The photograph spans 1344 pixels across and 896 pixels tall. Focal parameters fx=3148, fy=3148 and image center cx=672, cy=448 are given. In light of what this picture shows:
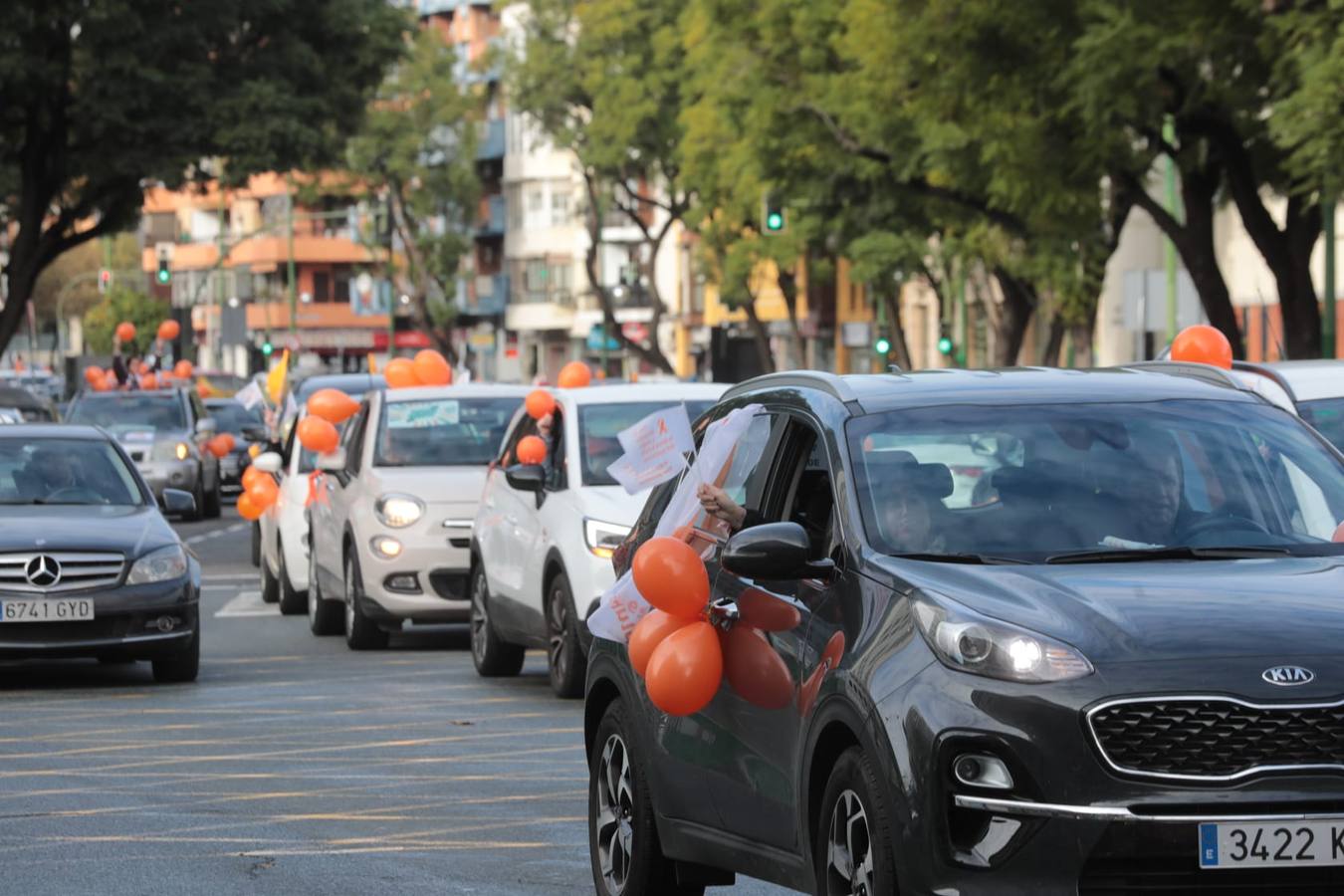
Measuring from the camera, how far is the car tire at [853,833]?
7.07 meters

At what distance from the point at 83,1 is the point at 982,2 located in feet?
62.1

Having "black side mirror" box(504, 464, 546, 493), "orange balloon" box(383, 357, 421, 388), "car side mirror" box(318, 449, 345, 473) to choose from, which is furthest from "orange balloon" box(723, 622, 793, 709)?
"orange balloon" box(383, 357, 421, 388)

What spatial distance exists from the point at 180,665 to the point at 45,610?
Answer: 3.57ft

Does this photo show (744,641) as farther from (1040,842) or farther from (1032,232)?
(1032,232)

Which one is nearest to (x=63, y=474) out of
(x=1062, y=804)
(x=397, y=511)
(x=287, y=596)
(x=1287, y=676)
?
(x=397, y=511)

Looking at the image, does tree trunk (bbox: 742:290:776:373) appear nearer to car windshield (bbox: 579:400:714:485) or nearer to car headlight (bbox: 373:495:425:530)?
car headlight (bbox: 373:495:425:530)

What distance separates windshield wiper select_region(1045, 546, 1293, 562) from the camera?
7.74 meters

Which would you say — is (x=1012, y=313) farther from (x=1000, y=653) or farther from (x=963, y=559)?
(x=1000, y=653)

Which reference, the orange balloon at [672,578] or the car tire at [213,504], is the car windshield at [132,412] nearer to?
the car tire at [213,504]

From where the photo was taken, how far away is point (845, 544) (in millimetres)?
7934

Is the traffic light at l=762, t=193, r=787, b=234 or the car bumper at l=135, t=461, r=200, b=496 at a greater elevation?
the traffic light at l=762, t=193, r=787, b=234

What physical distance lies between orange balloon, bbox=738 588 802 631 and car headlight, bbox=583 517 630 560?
26.8ft

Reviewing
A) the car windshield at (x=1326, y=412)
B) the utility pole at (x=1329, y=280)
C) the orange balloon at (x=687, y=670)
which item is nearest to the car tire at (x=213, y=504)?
the utility pole at (x=1329, y=280)

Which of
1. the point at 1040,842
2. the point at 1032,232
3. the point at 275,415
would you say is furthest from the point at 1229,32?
the point at 1040,842
